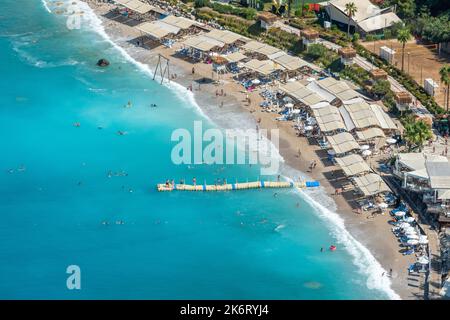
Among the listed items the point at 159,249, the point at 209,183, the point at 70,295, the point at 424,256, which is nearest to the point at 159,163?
the point at 209,183

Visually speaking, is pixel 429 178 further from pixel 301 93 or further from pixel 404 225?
pixel 301 93

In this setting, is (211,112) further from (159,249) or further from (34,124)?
(159,249)

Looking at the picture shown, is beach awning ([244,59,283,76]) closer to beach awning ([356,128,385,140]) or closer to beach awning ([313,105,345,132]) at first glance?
beach awning ([313,105,345,132])

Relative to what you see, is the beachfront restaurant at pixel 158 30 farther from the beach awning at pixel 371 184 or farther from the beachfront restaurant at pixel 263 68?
the beach awning at pixel 371 184

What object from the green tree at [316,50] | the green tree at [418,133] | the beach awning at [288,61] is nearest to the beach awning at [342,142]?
the green tree at [418,133]

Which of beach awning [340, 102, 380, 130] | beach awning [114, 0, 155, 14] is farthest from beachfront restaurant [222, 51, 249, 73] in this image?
beach awning [114, 0, 155, 14]
